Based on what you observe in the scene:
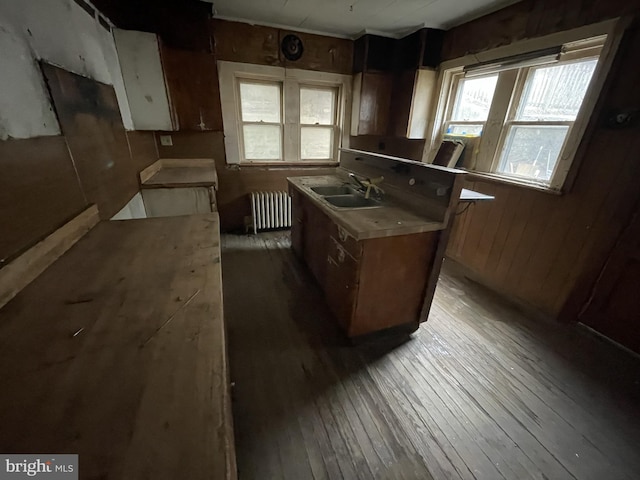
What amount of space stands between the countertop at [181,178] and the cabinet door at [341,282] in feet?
4.47

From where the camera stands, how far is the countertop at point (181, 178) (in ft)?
7.52

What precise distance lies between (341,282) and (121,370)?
4.41ft

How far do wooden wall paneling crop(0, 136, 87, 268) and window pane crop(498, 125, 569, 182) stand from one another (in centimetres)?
328

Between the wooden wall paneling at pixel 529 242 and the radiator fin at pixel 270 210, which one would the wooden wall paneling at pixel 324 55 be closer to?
the radiator fin at pixel 270 210

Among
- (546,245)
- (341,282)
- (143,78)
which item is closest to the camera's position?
(341,282)

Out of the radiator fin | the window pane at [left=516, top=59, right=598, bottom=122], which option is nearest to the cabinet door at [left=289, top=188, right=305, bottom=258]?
the radiator fin

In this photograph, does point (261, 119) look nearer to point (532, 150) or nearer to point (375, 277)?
point (375, 277)

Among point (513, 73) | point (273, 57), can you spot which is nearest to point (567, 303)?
point (513, 73)

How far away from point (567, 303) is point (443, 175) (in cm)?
158

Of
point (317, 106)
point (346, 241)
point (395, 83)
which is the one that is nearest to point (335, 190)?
point (346, 241)

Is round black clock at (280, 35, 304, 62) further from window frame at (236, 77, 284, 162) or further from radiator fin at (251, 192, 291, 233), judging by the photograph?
radiator fin at (251, 192, 291, 233)

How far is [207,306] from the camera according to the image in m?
0.81

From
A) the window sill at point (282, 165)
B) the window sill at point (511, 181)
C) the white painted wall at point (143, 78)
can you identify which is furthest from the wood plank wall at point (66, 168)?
the window sill at point (511, 181)

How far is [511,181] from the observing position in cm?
234
